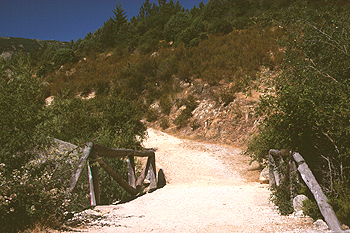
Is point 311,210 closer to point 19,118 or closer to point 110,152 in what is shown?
point 110,152

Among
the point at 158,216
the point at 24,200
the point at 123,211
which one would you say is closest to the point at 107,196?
the point at 123,211

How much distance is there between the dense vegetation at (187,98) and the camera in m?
3.23

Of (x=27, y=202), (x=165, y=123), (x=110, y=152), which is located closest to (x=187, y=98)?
(x=165, y=123)

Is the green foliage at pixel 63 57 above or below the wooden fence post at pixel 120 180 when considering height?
above

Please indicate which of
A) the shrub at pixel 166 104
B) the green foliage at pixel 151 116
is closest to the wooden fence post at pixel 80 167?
the shrub at pixel 166 104

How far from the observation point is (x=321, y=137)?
3.87 metres

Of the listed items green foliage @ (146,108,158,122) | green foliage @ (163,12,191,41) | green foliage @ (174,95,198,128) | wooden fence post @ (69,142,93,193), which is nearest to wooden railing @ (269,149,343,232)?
wooden fence post @ (69,142,93,193)

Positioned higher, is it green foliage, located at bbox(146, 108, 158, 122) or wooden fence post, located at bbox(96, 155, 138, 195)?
green foliage, located at bbox(146, 108, 158, 122)

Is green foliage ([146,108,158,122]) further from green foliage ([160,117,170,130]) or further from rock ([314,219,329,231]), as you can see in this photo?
rock ([314,219,329,231])

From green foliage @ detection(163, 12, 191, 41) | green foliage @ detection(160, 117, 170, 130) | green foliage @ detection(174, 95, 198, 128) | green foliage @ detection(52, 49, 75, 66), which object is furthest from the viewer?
green foliage @ detection(52, 49, 75, 66)

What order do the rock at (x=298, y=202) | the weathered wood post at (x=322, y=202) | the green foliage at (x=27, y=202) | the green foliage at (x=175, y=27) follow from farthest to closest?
1. the green foliage at (x=175, y=27)
2. the rock at (x=298, y=202)
3. the weathered wood post at (x=322, y=202)
4. the green foliage at (x=27, y=202)

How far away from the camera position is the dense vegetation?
3230 mm

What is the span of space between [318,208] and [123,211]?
9.03 feet

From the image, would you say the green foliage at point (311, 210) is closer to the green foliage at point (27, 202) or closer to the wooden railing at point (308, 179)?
the wooden railing at point (308, 179)
